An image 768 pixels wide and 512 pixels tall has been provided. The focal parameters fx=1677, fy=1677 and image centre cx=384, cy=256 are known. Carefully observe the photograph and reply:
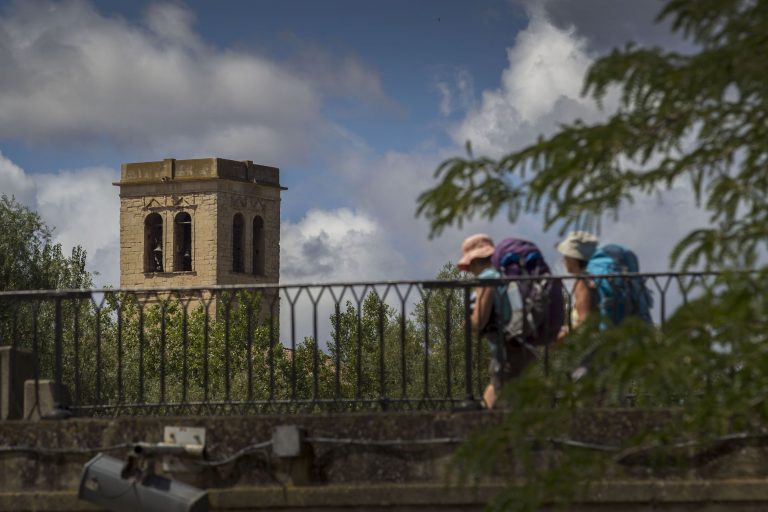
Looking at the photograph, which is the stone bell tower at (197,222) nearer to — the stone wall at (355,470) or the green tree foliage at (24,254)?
the green tree foliage at (24,254)

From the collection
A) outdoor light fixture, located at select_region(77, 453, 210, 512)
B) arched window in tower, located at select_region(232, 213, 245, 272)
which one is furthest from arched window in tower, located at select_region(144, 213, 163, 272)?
outdoor light fixture, located at select_region(77, 453, 210, 512)

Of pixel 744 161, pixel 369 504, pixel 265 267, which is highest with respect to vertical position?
pixel 265 267

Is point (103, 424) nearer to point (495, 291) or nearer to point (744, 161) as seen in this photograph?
point (495, 291)

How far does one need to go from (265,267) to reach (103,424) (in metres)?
87.1

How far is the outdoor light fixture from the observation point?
10016 mm

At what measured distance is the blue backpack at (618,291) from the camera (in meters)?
10.6

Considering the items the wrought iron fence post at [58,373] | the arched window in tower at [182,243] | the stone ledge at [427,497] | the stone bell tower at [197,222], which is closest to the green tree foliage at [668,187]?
→ the stone ledge at [427,497]

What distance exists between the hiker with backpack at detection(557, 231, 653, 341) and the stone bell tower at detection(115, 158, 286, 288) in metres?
81.5

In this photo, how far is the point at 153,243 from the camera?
9594 centimetres

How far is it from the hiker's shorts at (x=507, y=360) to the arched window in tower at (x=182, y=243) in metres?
84.2

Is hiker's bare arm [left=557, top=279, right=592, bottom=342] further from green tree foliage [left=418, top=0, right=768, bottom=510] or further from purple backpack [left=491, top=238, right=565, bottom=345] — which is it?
green tree foliage [left=418, top=0, right=768, bottom=510]

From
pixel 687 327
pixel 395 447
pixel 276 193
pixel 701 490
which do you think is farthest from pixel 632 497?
pixel 276 193

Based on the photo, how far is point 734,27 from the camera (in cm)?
593

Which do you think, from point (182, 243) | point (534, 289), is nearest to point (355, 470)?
point (534, 289)
